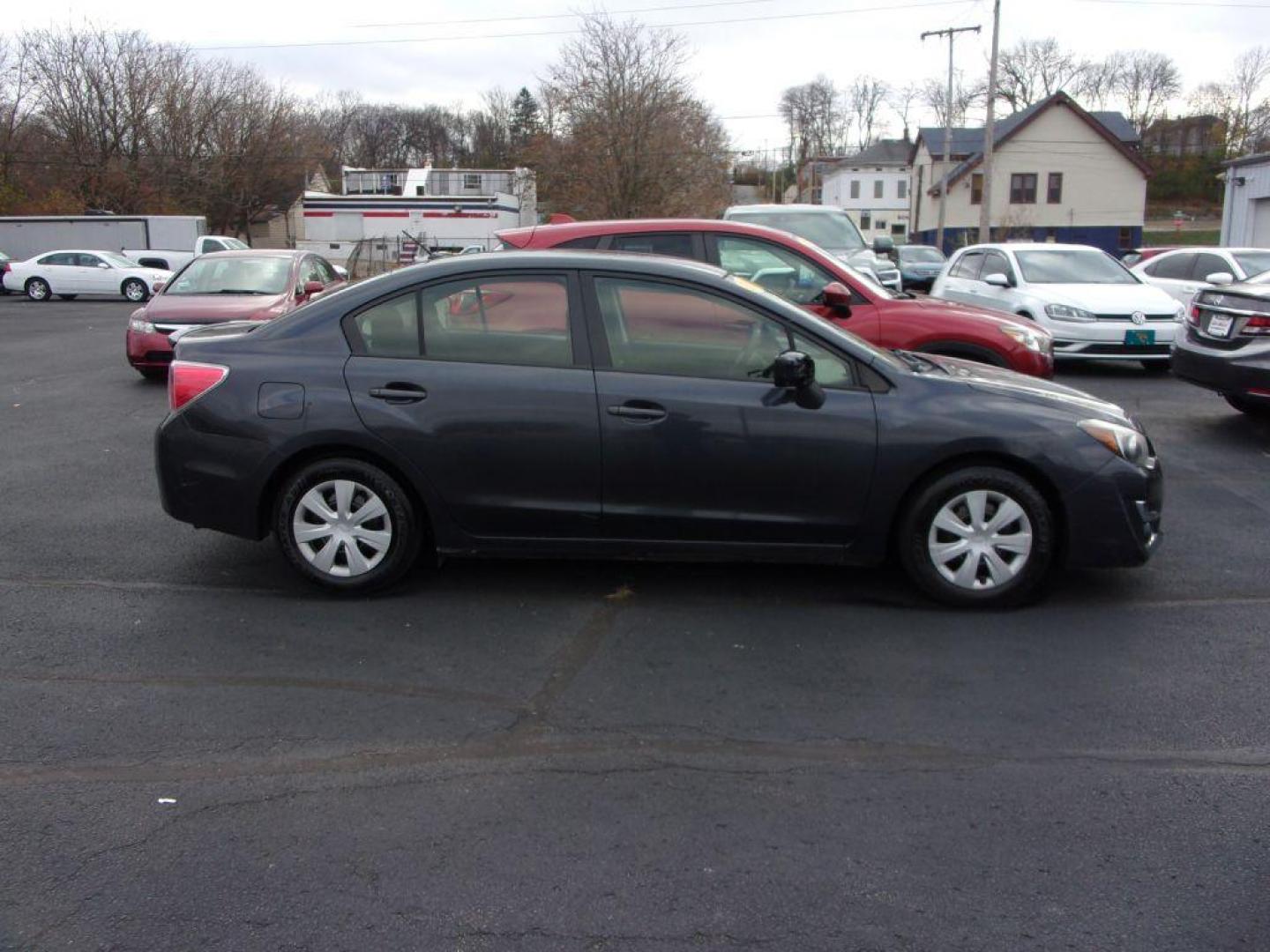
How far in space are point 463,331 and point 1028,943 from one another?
359 centimetres

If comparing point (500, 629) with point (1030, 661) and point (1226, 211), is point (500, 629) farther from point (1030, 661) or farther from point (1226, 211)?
point (1226, 211)

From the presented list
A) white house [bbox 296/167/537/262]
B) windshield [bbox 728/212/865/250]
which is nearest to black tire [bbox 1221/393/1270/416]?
windshield [bbox 728/212/865/250]

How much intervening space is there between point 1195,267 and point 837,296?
10383 mm

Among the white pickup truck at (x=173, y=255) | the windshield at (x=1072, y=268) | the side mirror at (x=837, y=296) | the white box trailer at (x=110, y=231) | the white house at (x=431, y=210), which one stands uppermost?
the white house at (x=431, y=210)

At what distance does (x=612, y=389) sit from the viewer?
514cm

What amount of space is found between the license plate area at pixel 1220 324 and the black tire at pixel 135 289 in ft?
99.1

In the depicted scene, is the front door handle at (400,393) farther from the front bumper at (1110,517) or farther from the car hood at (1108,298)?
the car hood at (1108,298)

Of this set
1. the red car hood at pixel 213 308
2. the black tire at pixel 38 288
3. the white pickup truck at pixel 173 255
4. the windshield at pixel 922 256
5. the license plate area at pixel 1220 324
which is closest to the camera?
the license plate area at pixel 1220 324

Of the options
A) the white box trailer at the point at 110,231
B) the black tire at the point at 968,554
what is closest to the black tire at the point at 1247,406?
the black tire at the point at 968,554

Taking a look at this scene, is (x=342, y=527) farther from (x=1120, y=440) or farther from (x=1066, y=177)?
(x=1066, y=177)

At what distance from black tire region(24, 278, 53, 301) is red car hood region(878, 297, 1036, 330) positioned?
1251 inches

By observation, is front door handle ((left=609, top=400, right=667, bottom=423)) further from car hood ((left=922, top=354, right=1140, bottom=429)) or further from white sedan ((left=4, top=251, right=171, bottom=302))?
white sedan ((left=4, top=251, right=171, bottom=302))

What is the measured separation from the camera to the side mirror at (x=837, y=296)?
8023 mm

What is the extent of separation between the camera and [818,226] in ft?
46.0
